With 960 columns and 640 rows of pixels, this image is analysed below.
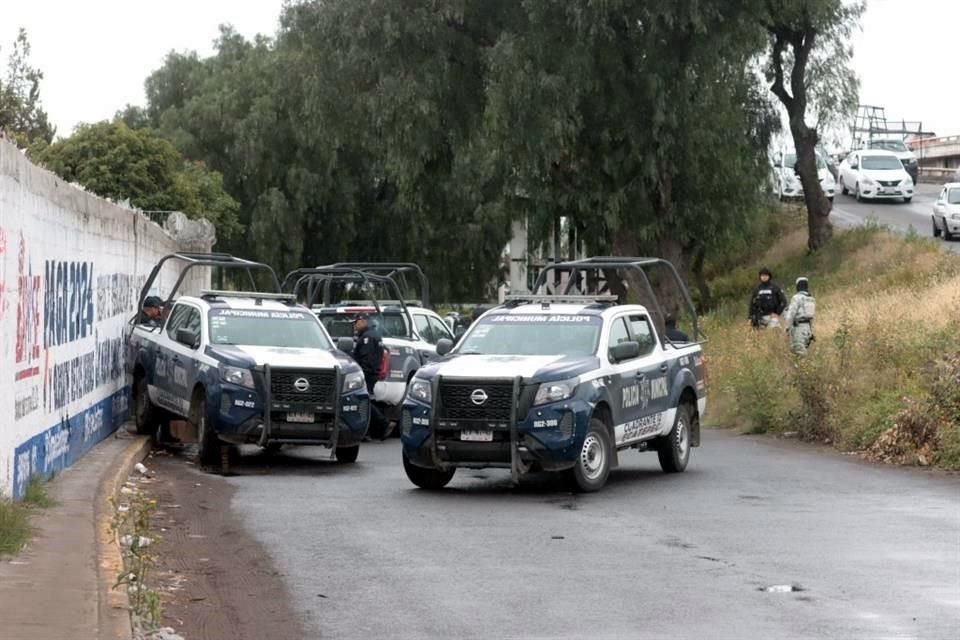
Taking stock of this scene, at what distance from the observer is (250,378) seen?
2064cm

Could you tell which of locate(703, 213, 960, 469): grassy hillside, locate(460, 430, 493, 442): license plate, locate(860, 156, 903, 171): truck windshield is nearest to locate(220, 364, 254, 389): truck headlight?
locate(460, 430, 493, 442): license plate

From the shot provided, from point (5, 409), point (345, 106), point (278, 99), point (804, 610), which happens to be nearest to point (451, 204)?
point (345, 106)

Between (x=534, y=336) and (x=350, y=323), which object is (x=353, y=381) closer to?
(x=534, y=336)

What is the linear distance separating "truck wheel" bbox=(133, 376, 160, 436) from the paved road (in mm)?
2932

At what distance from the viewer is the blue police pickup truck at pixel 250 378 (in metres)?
20.5

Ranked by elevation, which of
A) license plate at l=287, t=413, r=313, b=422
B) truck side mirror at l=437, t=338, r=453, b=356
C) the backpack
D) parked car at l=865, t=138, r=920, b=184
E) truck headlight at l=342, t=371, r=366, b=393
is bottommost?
license plate at l=287, t=413, r=313, b=422

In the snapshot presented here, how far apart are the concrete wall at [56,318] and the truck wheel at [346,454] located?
2958mm

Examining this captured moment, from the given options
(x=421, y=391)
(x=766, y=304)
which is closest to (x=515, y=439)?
(x=421, y=391)

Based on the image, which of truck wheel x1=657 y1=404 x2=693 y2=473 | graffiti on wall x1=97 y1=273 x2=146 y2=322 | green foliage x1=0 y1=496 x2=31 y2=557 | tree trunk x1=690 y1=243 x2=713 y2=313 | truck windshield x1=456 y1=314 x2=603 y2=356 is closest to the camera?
green foliage x1=0 y1=496 x2=31 y2=557

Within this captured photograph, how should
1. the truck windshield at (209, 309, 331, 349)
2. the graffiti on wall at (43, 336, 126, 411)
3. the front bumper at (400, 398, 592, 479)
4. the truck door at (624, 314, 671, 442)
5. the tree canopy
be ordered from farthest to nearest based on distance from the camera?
1. the tree canopy
2. the truck windshield at (209, 309, 331, 349)
3. the truck door at (624, 314, 671, 442)
4. the front bumper at (400, 398, 592, 479)
5. the graffiti on wall at (43, 336, 126, 411)

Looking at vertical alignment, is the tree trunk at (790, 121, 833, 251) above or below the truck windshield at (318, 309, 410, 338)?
above

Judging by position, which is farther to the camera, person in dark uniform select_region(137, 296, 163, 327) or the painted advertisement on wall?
person in dark uniform select_region(137, 296, 163, 327)

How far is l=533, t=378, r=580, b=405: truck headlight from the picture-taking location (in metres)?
17.2

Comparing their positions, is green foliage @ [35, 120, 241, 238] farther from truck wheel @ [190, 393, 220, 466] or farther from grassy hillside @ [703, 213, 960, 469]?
truck wheel @ [190, 393, 220, 466]
